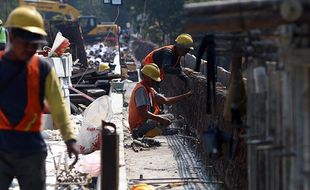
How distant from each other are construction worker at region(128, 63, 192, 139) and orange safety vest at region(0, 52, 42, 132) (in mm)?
4975

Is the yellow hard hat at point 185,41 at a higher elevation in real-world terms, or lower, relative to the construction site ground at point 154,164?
higher

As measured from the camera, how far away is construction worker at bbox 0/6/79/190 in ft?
18.5

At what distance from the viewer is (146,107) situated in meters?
10.9

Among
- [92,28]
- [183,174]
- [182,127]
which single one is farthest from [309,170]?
[92,28]

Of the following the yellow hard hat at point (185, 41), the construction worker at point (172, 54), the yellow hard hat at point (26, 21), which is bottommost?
the construction worker at point (172, 54)

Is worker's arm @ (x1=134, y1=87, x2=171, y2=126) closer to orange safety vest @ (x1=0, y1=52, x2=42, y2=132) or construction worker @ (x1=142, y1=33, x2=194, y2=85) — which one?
construction worker @ (x1=142, y1=33, x2=194, y2=85)

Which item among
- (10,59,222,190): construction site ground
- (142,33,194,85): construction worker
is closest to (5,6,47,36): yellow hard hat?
(10,59,222,190): construction site ground

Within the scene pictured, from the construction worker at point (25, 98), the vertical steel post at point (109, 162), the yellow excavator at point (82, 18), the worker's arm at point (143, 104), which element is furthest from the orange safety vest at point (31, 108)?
the yellow excavator at point (82, 18)

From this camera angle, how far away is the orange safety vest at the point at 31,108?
571cm

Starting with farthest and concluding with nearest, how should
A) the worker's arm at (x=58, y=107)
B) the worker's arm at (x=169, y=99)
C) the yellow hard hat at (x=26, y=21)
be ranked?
the worker's arm at (x=169, y=99) → the worker's arm at (x=58, y=107) → the yellow hard hat at (x=26, y=21)

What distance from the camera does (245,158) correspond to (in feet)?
23.1

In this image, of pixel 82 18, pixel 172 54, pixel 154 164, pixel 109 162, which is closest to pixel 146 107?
pixel 154 164

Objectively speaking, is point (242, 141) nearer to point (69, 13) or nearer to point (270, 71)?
point (270, 71)

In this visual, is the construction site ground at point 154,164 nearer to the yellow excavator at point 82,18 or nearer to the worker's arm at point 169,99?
the worker's arm at point 169,99
